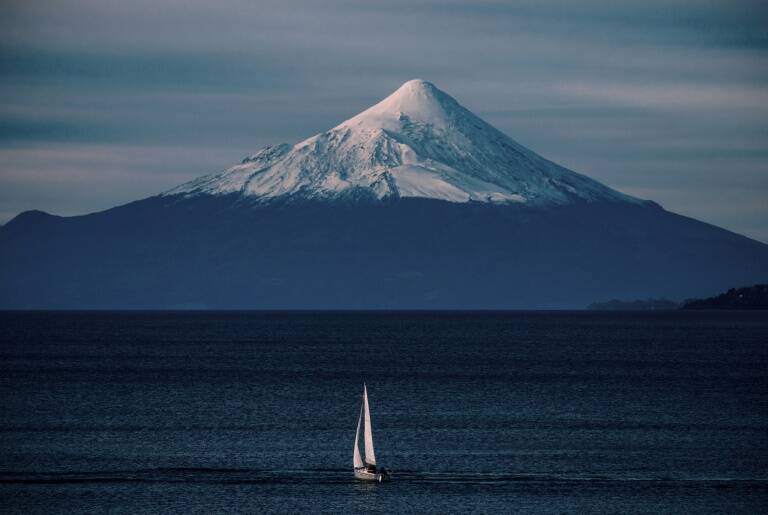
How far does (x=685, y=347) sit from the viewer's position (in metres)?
182

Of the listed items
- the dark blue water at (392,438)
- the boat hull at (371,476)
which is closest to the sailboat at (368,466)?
the boat hull at (371,476)

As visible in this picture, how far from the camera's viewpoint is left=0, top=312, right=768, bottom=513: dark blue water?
59969mm

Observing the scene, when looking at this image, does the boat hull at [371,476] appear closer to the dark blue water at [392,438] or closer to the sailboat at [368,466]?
the sailboat at [368,466]

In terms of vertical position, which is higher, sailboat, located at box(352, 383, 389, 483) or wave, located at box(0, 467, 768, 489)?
sailboat, located at box(352, 383, 389, 483)

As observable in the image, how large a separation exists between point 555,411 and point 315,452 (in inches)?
968

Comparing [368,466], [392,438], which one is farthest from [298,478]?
[392,438]

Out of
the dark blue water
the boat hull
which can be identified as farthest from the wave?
the boat hull

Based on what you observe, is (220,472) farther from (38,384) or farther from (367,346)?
(367,346)

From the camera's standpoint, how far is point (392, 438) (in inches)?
3044

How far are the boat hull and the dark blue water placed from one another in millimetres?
583

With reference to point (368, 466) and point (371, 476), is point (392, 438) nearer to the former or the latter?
point (368, 466)

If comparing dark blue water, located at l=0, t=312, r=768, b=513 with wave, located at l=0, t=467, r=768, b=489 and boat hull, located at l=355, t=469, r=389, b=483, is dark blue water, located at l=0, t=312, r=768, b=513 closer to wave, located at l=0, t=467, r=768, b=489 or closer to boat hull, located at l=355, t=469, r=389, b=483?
wave, located at l=0, t=467, r=768, b=489

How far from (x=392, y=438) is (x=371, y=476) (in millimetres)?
13508

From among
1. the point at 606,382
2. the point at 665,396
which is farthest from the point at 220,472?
the point at 606,382
